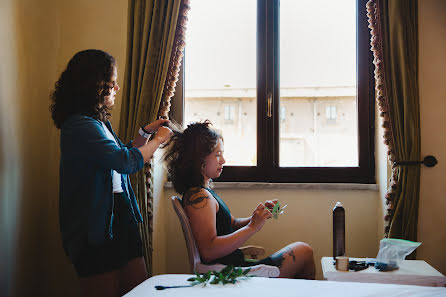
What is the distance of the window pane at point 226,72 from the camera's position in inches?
123

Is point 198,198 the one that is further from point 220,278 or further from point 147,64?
point 147,64

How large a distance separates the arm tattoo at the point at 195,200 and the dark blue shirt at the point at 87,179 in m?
0.38

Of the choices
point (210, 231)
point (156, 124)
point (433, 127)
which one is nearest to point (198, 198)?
point (210, 231)

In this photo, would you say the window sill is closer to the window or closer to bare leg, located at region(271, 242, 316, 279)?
the window

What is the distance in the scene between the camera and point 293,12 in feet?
10.1

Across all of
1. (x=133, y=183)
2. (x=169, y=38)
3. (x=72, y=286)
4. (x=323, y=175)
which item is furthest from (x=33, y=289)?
(x=323, y=175)

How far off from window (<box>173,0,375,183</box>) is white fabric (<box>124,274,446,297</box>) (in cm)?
154

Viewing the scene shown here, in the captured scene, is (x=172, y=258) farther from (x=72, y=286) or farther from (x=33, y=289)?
(x=33, y=289)

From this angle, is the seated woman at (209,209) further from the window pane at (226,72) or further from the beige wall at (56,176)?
the window pane at (226,72)

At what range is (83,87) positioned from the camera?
73.0 inches

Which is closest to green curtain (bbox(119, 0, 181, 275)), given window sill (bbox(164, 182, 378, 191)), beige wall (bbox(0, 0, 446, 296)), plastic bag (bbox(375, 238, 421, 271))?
beige wall (bbox(0, 0, 446, 296))

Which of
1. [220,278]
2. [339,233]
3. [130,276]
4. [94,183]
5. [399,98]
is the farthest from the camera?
[399,98]

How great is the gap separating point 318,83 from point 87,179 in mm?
1824

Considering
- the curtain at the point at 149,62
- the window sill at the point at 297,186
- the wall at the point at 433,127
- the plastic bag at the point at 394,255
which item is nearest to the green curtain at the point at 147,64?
the curtain at the point at 149,62
